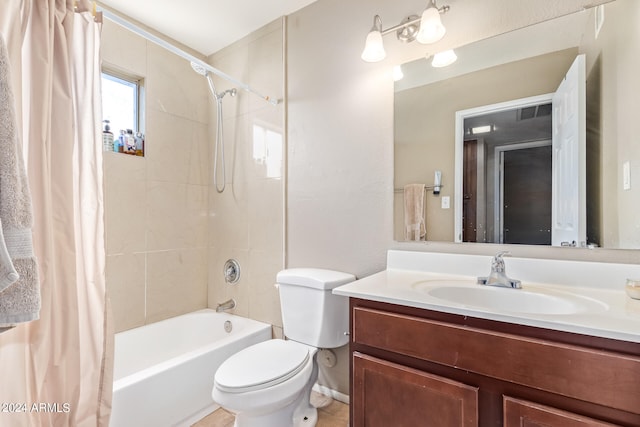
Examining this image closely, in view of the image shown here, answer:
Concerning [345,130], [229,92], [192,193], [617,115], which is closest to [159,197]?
[192,193]

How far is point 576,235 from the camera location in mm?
1198

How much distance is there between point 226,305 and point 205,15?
1987 mm

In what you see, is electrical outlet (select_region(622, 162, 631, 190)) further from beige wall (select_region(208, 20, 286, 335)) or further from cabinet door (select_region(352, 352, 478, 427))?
beige wall (select_region(208, 20, 286, 335))

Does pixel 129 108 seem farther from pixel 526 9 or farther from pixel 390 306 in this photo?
pixel 526 9

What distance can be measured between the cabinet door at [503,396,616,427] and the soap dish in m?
0.46

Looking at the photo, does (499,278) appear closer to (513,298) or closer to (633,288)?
(513,298)

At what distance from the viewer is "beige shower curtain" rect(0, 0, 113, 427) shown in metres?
1.05

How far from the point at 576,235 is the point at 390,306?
2.62 ft

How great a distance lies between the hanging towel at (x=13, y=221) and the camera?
0.73 metres

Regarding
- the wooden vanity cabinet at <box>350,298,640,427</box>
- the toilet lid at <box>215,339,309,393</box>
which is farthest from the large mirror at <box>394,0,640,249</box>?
the toilet lid at <box>215,339,309,393</box>

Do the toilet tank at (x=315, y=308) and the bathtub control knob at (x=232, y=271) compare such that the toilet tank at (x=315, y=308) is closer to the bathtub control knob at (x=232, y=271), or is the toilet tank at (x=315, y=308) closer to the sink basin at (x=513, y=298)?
the sink basin at (x=513, y=298)

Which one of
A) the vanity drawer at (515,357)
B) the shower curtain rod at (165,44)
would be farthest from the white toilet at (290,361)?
the shower curtain rod at (165,44)

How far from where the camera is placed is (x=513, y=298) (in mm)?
1158

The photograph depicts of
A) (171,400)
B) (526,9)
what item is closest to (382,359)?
(171,400)
